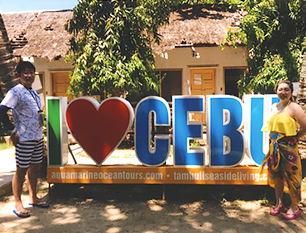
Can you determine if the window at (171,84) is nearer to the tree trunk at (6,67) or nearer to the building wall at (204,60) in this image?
the building wall at (204,60)

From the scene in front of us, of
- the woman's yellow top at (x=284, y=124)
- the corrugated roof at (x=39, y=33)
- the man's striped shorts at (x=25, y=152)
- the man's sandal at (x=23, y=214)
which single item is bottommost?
the man's sandal at (x=23, y=214)

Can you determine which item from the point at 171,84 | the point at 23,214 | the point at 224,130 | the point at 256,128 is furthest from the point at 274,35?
the point at 23,214

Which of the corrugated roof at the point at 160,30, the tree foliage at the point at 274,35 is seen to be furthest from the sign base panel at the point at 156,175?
the corrugated roof at the point at 160,30

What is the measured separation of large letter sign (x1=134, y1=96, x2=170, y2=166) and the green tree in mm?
2965

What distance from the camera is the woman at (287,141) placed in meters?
3.22

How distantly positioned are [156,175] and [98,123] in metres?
1.06

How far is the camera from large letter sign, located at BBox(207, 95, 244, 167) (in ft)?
12.4

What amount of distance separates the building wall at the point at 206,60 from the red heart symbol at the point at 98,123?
22.8ft

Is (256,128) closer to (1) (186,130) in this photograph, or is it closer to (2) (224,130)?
(2) (224,130)

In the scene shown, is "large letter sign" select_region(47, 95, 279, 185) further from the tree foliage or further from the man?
the tree foliage

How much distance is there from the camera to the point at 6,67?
4695mm

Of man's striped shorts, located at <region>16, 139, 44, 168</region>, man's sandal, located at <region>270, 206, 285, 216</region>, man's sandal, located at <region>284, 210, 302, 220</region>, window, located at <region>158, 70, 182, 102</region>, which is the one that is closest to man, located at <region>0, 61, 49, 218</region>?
man's striped shorts, located at <region>16, 139, 44, 168</region>

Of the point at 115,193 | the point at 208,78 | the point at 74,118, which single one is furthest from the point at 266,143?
the point at 208,78

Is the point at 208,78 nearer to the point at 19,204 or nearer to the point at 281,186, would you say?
the point at 281,186
